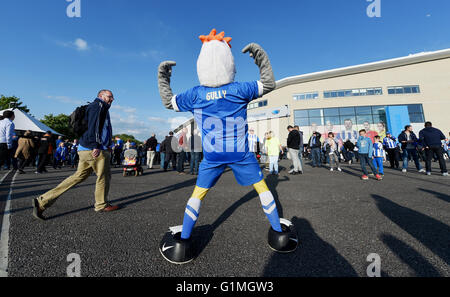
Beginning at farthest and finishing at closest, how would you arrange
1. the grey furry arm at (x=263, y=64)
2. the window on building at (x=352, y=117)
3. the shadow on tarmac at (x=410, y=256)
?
the window on building at (x=352, y=117) < the grey furry arm at (x=263, y=64) < the shadow on tarmac at (x=410, y=256)

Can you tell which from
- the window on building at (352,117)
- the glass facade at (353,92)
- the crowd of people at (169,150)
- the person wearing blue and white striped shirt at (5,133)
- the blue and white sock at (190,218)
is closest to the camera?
the blue and white sock at (190,218)

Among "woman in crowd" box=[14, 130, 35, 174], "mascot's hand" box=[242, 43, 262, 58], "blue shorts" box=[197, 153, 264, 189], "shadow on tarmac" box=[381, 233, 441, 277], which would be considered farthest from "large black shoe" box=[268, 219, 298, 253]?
"woman in crowd" box=[14, 130, 35, 174]

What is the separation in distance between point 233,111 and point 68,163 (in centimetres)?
1739

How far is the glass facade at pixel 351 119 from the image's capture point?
25703 millimetres

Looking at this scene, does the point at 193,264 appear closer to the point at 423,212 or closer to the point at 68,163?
the point at 423,212

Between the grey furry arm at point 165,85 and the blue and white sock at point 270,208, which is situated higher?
the grey furry arm at point 165,85

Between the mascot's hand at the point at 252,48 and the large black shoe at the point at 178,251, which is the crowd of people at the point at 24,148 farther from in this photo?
the mascot's hand at the point at 252,48

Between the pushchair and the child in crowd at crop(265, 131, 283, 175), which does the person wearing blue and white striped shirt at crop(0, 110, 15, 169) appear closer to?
the pushchair

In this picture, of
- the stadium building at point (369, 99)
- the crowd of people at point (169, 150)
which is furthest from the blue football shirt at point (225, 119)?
the stadium building at point (369, 99)

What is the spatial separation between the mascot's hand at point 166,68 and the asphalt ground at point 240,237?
72.5 inches

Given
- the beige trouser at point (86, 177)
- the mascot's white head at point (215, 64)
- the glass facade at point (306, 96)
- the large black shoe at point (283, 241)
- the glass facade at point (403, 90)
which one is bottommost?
Result: the large black shoe at point (283, 241)

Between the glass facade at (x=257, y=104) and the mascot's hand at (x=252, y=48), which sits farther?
the glass facade at (x=257, y=104)

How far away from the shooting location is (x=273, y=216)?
69.9 inches

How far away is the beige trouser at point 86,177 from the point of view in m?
2.61
